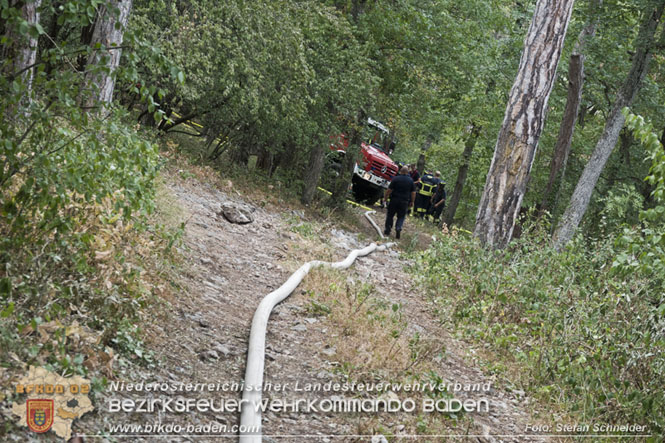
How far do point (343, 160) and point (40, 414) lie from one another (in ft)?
45.2

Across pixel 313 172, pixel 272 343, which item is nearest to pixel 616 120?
pixel 313 172

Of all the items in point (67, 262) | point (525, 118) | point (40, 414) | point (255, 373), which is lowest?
point (255, 373)

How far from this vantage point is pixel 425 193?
23.7 metres

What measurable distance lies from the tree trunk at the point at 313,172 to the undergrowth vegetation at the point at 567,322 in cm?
663

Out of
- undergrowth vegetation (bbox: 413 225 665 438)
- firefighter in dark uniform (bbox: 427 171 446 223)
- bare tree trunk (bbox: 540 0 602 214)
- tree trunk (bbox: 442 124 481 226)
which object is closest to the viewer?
undergrowth vegetation (bbox: 413 225 665 438)

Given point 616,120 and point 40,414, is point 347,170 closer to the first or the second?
point 616,120

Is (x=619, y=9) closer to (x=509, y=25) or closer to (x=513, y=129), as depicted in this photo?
(x=509, y=25)

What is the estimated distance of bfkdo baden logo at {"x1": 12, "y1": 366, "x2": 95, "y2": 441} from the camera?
3086 mm

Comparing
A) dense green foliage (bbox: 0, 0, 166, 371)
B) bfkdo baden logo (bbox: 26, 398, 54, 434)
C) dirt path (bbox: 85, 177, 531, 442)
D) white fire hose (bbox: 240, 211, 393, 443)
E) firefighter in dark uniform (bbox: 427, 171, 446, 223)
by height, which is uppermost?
dense green foliage (bbox: 0, 0, 166, 371)

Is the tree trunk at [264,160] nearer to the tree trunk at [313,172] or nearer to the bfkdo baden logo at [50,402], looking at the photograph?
the tree trunk at [313,172]

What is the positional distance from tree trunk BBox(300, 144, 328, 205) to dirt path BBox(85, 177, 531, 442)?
6.01 m

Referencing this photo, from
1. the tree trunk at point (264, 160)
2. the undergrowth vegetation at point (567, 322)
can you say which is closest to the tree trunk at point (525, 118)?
the undergrowth vegetation at point (567, 322)

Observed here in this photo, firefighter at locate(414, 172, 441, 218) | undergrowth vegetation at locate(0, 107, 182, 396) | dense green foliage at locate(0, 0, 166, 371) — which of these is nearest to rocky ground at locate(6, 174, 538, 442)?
undergrowth vegetation at locate(0, 107, 182, 396)

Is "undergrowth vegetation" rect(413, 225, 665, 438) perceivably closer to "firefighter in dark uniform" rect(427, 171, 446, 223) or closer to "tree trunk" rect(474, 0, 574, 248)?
"tree trunk" rect(474, 0, 574, 248)
